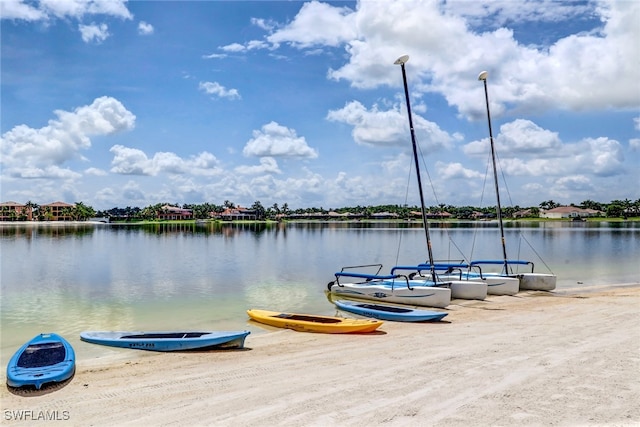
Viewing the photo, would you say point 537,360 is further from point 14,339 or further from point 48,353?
point 14,339

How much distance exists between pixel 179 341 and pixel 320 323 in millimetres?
5292

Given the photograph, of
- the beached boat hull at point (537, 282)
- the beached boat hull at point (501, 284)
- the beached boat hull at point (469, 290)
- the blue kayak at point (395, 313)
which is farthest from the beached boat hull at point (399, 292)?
the beached boat hull at point (537, 282)

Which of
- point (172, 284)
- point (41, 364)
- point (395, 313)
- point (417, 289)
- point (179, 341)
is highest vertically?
point (417, 289)

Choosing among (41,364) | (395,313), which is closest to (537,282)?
(395,313)

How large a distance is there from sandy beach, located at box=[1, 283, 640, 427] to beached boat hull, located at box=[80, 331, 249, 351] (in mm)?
394

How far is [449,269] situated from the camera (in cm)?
2775

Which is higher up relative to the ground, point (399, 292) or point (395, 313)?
point (399, 292)

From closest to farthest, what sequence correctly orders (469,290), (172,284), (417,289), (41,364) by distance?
(41,364)
(417,289)
(469,290)
(172,284)

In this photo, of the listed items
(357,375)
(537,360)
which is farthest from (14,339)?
(537,360)

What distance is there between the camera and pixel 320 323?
1789cm

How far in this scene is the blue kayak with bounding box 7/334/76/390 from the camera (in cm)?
1168
